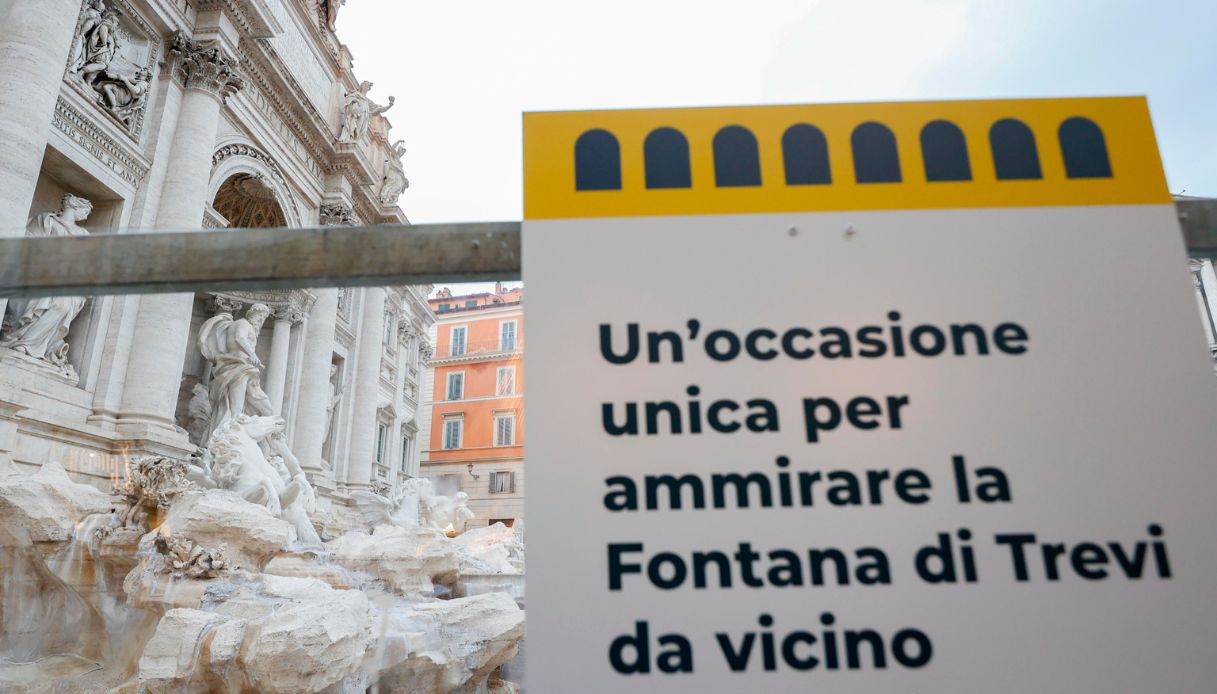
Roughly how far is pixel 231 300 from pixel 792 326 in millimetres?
14530

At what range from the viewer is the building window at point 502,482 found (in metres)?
28.7

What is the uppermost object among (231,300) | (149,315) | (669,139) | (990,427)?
(231,300)

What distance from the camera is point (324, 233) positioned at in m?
1.74

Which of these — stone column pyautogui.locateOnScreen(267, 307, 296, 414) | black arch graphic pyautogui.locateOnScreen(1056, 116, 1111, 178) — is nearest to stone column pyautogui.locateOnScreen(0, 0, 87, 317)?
stone column pyautogui.locateOnScreen(267, 307, 296, 414)

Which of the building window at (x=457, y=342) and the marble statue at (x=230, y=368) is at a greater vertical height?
the building window at (x=457, y=342)

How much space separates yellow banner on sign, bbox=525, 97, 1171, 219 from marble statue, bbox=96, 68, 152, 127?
11185mm

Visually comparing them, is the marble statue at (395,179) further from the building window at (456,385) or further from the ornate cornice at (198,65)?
the building window at (456,385)

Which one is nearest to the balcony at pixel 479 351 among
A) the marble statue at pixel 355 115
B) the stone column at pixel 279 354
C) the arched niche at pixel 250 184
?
the marble statue at pixel 355 115

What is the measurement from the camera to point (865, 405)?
1.58 m

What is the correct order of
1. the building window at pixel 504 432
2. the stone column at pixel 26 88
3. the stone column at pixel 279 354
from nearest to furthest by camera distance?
the stone column at pixel 26 88
the stone column at pixel 279 354
the building window at pixel 504 432

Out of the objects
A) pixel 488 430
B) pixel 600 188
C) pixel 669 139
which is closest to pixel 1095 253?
pixel 669 139

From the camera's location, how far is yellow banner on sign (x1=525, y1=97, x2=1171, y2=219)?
1.69 m

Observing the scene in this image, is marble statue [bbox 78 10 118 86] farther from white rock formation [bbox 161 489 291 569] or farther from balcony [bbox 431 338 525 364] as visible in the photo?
balcony [bbox 431 338 525 364]

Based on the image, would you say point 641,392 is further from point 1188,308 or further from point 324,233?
point 1188,308
